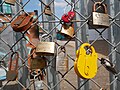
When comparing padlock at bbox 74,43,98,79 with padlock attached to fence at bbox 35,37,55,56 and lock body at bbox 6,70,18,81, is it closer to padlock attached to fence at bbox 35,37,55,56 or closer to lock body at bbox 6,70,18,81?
padlock attached to fence at bbox 35,37,55,56

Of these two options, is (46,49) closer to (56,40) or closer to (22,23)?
(22,23)

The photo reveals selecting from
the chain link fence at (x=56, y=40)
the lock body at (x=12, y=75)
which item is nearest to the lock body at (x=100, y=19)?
the chain link fence at (x=56, y=40)

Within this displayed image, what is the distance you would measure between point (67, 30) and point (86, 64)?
145 millimetres

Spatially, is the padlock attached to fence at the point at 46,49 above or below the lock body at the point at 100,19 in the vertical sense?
below

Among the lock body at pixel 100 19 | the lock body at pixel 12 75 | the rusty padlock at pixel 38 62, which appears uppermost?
the lock body at pixel 100 19

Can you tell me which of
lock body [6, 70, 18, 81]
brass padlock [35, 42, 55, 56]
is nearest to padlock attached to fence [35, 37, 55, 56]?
brass padlock [35, 42, 55, 56]

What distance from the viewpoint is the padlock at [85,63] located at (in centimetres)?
67

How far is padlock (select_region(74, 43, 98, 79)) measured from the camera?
0.67 m

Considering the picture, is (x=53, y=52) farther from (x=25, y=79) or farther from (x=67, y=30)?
(x=25, y=79)

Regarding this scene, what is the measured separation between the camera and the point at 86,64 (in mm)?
679

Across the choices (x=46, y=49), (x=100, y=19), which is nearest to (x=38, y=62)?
(x=46, y=49)

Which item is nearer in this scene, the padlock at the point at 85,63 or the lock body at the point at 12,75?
the padlock at the point at 85,63

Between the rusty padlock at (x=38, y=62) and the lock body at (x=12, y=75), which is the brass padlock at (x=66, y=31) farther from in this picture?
the lock body at (x=12, y=75)

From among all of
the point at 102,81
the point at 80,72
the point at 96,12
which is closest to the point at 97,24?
the point at 96,12
